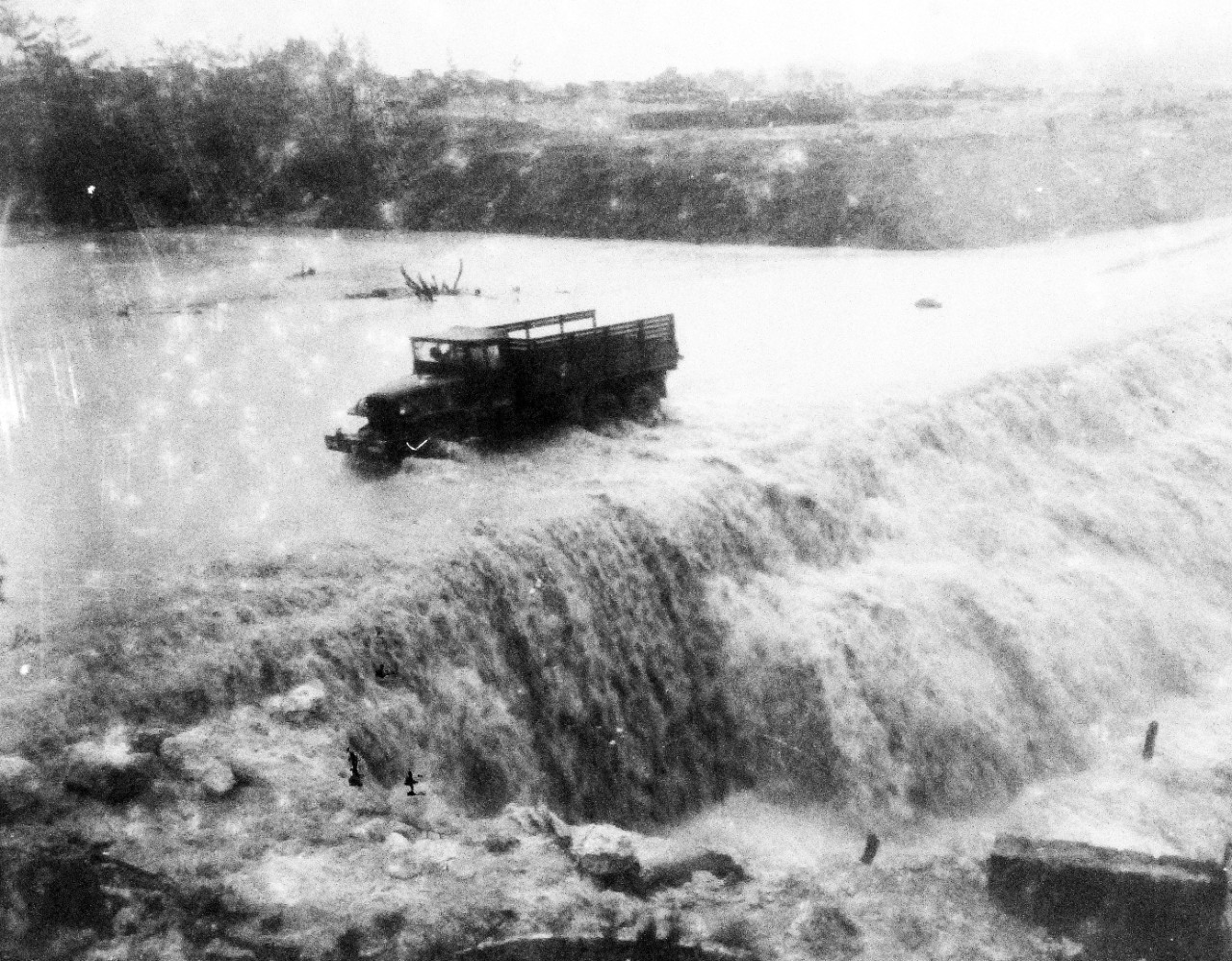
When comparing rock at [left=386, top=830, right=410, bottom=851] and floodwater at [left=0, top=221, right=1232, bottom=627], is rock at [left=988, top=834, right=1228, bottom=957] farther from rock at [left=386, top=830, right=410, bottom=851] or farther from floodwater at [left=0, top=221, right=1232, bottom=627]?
floodwater at [left=0, top=221, right=1232, bottom=627]

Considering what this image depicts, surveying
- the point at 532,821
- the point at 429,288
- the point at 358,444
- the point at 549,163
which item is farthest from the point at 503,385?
the point at 549,163

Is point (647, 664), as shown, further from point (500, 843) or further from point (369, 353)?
point (369, 353)

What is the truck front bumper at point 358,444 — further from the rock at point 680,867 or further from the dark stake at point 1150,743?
the dark stake at point 1150,743

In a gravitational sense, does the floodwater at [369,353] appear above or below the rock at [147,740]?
above

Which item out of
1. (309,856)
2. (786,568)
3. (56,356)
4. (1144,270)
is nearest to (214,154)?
(56,356)

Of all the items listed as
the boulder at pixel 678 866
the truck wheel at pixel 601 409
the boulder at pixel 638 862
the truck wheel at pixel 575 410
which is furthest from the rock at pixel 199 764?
the truck wheel at pixel 601 409

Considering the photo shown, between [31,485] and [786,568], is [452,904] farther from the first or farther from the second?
[31,485]
